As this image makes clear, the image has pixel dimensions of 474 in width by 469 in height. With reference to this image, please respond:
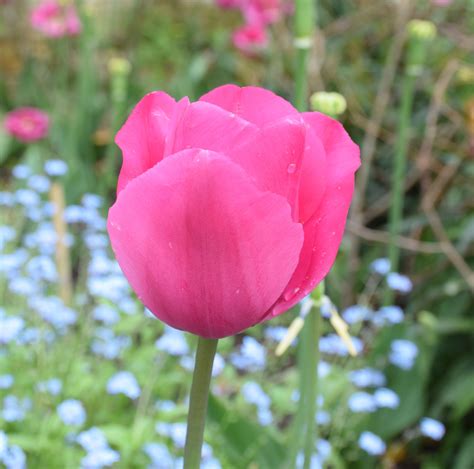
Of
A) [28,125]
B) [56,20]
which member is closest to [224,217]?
[28,125]

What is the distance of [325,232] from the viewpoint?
450mm

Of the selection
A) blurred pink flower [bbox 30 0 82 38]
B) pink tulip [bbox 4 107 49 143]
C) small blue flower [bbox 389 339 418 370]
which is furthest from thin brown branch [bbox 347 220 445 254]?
blurred pink flower [bbox 30 0 82 38]

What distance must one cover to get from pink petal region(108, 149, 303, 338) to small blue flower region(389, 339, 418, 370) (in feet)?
3.49

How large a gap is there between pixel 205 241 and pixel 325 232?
0.24ft

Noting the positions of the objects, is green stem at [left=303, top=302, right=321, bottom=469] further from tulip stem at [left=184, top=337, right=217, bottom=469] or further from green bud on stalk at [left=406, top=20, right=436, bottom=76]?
green bud on stalk at [left=406, top=20, right=436, bottom=76]

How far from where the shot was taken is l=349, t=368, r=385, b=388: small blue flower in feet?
4.68

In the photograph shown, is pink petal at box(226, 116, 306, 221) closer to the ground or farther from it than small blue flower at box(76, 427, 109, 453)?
farther from it

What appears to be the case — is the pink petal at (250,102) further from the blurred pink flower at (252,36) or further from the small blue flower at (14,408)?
the blurred pink flower at (252,36)

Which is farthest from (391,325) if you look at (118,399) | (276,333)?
(118,399)

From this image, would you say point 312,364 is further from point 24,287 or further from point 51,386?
point 24,287

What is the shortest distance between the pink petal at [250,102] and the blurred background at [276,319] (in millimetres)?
224

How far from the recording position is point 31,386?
1440mm

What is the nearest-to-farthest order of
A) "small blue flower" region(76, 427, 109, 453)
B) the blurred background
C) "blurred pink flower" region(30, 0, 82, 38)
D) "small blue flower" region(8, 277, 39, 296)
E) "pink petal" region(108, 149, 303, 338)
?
"pink petal" region(108, 149, 303, 338) → "small blue flower" region(76, 427, 109, 453) → the blurred background → "small blue flower" region(8, 277, 39, 296) → "blurred pink flower" region(30, 0, 82, 38)

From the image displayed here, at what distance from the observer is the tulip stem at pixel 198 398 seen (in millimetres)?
429
